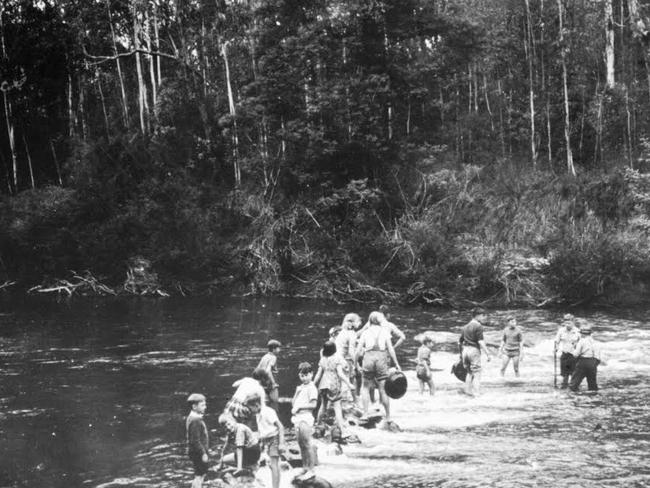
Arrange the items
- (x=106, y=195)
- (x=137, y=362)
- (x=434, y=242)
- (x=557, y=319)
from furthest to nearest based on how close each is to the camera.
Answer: (x=106, y=195) → (x=434, y=242) → (x=557, y=319) → (x=137, y=362)

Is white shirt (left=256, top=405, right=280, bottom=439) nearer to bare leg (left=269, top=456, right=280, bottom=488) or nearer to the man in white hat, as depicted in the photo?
bare leg (left=269, top=456, right=280, bottom=488)

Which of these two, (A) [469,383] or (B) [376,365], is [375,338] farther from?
(A) [469,383]

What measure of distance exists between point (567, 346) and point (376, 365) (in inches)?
213

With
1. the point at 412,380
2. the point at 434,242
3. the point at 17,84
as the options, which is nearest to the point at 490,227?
the point at 434,242

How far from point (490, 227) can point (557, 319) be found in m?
9.06

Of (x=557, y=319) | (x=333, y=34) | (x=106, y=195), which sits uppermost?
(x=333, y=34)

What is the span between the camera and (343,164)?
37.4 metres

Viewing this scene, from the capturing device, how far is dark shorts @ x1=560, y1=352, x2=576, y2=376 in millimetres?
17297

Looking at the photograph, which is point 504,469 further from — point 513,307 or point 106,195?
point 106,195

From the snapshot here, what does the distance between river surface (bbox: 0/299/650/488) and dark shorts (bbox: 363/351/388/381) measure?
982 millimetres

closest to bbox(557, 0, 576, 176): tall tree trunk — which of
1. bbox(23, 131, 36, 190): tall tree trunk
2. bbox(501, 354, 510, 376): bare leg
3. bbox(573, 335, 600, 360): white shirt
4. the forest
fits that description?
the forest

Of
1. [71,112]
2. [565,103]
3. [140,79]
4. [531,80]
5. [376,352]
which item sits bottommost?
[376,352]

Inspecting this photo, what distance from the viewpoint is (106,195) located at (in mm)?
39688

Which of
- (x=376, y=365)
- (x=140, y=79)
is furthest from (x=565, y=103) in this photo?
(x=376, y=365)
